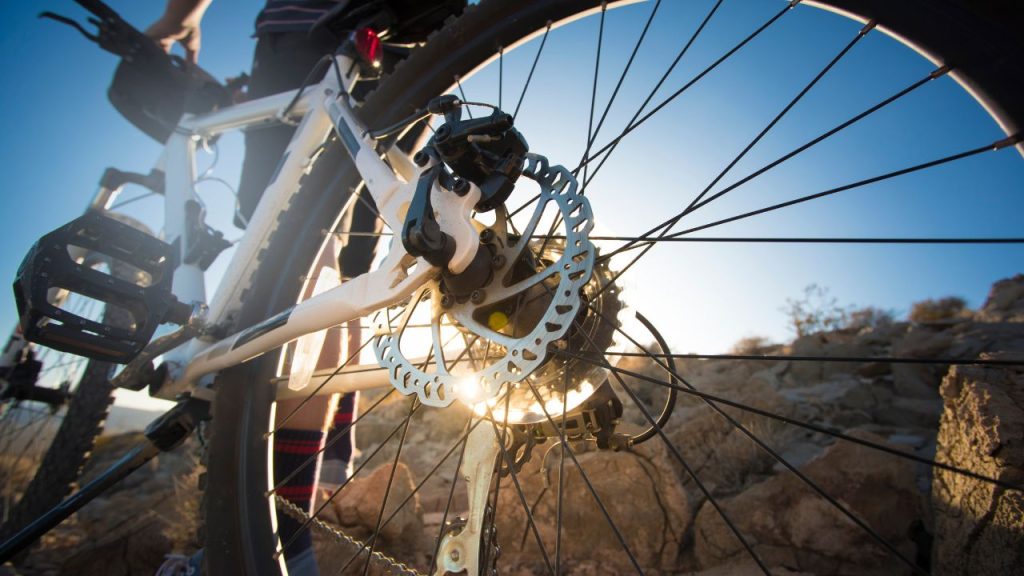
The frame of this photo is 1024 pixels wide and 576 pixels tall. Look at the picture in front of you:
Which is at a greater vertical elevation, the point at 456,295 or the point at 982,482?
the point at 456,295

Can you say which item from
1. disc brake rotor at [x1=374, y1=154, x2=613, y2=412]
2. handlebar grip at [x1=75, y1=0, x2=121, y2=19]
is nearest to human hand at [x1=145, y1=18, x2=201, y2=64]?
handlebar grip at [x1=75, y1=0, x2=121, y2=19]

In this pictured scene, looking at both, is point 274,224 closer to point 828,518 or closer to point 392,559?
point 392,559

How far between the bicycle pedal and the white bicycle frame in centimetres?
12

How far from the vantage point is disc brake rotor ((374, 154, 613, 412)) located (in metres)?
0.78

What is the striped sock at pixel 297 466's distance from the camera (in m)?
1.40

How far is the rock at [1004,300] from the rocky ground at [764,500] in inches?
67.5

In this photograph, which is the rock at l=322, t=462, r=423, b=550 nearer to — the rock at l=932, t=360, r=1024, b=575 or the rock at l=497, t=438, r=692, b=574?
the rock at l=497, t=438, r=692, b=574

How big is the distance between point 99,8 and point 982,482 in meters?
3.66

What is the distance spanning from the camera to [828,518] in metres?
1.54

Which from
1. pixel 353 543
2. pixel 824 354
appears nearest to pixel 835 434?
pixel 353 543

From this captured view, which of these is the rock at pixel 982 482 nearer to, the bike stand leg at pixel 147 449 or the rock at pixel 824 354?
the bike stand leg at pixel 147 449

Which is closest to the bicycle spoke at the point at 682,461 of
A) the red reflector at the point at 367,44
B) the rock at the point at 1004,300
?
the red reflector at the point at 367,44

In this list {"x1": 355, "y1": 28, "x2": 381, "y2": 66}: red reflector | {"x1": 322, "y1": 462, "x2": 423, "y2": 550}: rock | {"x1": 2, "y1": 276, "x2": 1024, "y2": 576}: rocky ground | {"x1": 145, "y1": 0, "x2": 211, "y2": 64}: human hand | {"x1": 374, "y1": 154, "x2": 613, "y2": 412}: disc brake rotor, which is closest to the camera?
{"x1": 374, "y1": 154, "x2": 613, "y2": 412}: disc brake rotor

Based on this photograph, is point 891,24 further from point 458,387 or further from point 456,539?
point 456,539
